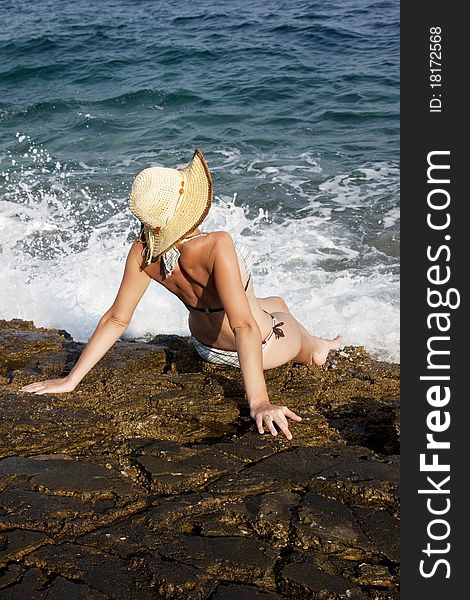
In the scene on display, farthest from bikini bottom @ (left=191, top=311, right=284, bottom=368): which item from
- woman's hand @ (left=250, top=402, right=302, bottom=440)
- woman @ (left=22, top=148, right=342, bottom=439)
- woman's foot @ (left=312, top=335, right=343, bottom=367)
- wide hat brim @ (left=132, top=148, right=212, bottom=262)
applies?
wide hat brim @ (left=132, top=148, right=212, bottom=262)

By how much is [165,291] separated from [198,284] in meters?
3.02

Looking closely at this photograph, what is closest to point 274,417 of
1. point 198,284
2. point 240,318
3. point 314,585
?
point 240,318

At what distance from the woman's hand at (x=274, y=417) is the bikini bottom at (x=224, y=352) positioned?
0.72 meters

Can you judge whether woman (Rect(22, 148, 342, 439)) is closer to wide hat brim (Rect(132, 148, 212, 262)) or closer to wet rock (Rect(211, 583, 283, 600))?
wide hat brim (Rect(132, 148, 212, 262))

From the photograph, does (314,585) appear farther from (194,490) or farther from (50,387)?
(50,387)

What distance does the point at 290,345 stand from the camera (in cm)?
432

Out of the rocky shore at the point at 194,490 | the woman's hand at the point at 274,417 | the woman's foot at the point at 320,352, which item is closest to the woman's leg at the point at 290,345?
the woman's foot at the point at 320,352

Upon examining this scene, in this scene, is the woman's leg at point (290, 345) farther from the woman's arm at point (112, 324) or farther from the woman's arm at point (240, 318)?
the woman's arm at point (112, 324)

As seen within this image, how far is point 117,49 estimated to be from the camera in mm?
16688

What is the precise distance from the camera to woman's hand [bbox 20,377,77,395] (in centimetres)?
386

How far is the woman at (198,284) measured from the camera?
345cm

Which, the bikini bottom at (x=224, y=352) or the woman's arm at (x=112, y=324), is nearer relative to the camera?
the woman's arm at (x=112, y=324)

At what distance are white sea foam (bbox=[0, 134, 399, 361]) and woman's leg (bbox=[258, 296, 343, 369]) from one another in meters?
1.21

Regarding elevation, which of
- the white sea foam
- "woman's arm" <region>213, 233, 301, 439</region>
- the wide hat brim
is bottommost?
the white sea foam
